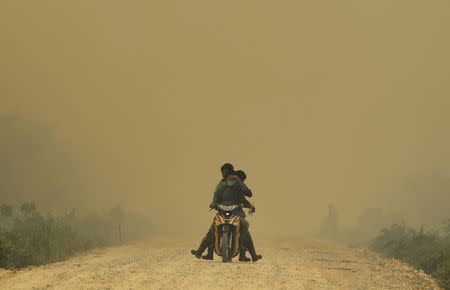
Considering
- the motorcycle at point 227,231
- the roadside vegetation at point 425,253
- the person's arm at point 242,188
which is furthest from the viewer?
the roadside vegetation at point 425,253

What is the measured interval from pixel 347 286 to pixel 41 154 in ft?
194

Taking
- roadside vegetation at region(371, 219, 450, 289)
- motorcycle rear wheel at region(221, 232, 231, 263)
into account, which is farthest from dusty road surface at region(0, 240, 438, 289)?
roadside vegetation at region(371, 219, 450, 289)

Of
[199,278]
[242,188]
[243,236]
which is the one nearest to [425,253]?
[243,236]

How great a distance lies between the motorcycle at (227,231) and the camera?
13555mm

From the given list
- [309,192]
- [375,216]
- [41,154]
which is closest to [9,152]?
[41,154]

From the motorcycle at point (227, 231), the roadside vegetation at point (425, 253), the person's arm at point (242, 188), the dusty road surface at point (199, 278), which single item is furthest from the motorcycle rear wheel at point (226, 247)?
the roadside vegetation at point (425, 253)

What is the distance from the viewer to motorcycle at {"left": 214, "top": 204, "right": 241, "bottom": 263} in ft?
44.5

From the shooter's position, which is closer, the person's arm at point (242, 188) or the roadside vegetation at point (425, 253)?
the person's arm at point (242, 188)

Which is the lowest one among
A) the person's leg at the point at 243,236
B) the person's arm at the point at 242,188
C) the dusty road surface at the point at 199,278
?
the dusty road surface at the point at 199,278

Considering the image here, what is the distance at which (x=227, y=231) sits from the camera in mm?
13602

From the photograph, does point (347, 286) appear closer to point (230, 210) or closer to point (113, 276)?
point (230, 210)

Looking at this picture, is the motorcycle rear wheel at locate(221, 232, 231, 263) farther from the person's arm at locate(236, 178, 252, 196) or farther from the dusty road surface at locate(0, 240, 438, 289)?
the person's arm at locate(236, 178, 252, 196)

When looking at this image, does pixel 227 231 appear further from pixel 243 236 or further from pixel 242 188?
pixel 242 188

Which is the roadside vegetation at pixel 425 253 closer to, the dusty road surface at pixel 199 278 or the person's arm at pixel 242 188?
the dusty road surface at pixel 199 278
